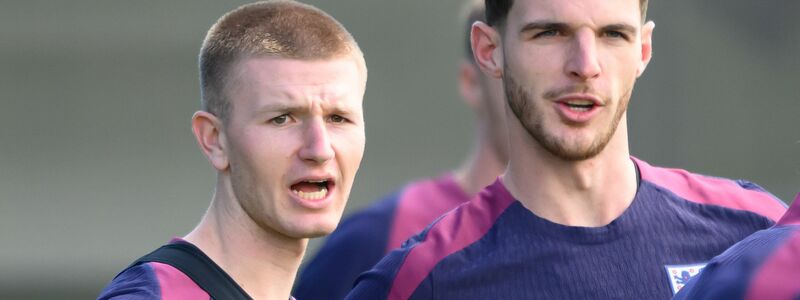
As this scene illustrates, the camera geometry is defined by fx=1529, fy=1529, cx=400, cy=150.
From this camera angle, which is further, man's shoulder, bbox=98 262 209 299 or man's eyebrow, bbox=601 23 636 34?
man's eyebrow, bbox=601 23 636 34

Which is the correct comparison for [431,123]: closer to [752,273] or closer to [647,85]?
[647,85]

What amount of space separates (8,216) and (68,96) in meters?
0.97

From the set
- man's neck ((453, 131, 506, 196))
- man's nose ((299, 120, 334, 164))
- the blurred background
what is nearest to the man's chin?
man's nose ((299, 120, 334, 164))

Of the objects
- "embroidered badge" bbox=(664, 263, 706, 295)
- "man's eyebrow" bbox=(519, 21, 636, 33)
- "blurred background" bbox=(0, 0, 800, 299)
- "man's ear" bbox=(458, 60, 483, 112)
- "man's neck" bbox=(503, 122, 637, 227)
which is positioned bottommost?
"blurred background" bbox=(0, 0, 800, 299)

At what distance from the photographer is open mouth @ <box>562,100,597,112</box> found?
3754 mm

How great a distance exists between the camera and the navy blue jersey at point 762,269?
9.03 feet

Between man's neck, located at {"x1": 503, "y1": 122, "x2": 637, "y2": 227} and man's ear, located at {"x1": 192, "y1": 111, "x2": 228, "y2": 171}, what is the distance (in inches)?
30.3

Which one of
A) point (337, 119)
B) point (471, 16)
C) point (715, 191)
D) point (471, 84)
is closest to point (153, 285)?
point (337, 119)

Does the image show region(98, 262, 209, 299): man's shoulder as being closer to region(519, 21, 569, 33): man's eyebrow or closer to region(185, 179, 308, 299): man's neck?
region(185, 179, 308, 299): man's neck

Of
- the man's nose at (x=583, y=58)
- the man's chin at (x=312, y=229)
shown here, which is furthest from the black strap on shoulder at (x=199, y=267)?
the man's nose at (x=583, y=58)

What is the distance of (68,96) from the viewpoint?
1116 cm

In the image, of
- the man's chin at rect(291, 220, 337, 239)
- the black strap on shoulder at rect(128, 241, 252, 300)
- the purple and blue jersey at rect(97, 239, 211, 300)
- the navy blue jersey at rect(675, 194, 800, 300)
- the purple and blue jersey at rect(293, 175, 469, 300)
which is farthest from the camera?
the purple and blue jersey at rect(293, 175, 469, 300)

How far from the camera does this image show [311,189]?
144 inches

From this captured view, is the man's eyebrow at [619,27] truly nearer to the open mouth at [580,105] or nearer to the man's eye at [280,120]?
the open mouth at [580,105]
